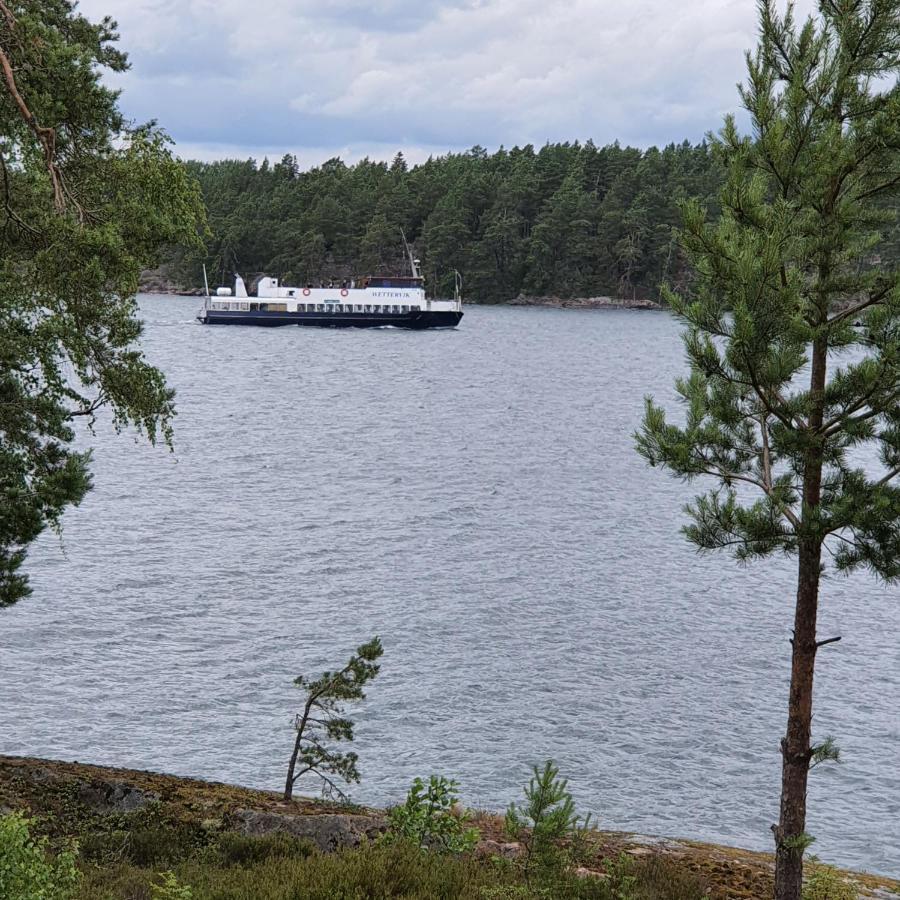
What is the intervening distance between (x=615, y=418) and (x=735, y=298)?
62.1m


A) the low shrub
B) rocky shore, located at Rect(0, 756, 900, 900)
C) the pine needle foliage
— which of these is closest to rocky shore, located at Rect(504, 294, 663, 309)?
rocky shore, located at Rect(0, 756, 900, 900)

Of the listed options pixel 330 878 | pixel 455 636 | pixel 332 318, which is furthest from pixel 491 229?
pixel 330 878

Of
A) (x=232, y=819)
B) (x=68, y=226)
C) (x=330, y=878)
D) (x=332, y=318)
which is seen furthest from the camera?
(x=332, y=318)

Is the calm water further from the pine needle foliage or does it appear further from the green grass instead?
the green grass

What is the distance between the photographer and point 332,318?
Answer: 12550 cm

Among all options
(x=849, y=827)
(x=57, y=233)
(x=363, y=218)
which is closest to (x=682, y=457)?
(x=57, y=233)

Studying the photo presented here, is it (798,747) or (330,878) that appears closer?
(330,878)

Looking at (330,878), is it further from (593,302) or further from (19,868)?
(593,302)

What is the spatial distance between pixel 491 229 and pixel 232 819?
157m

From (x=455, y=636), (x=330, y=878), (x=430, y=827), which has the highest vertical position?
(x=330, y=878)

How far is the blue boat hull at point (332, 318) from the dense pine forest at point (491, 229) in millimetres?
37229

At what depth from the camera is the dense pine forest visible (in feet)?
536

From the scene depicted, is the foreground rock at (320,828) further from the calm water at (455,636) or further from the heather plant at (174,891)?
the calm water at (455,636)

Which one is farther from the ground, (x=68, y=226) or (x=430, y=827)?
(x=68, y=226)
